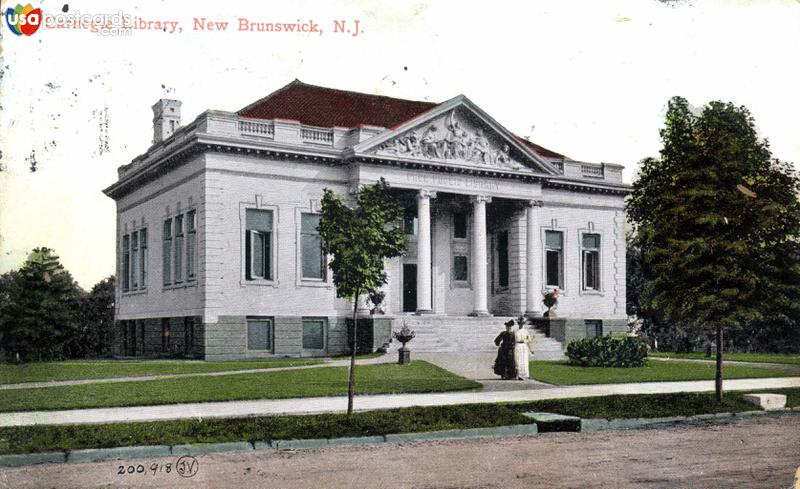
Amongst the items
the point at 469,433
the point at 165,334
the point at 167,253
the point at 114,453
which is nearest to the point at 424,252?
the point at 167,253

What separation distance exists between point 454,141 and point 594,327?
12376 millimetres

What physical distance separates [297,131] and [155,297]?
9281 millimetres

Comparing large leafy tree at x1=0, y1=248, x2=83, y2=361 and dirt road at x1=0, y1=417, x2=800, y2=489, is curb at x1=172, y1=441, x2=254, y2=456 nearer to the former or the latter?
dirt road at x1=0, y1=417, x2=800, y2=489

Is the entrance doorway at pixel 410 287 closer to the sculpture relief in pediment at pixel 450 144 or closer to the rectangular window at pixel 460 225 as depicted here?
the rectangular window at pixel 460 225

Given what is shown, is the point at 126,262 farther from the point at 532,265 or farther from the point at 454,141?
the point at 532,265

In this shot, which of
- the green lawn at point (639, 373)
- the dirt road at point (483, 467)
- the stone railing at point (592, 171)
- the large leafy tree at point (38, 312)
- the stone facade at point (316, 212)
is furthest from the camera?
the stone railing at point (592, 171)

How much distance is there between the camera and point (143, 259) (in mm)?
38719

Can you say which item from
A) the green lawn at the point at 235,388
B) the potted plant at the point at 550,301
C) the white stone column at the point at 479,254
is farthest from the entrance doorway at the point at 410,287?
the green lawn at the point at 235,388

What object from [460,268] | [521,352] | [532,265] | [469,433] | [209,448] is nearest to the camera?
[209,448]

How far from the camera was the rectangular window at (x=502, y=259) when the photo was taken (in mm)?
43281

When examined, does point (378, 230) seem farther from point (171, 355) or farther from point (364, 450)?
point (171, 355)

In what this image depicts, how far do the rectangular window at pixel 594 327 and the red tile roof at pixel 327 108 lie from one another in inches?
526

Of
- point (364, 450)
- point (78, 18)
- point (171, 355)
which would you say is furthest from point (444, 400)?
point (171, 355)

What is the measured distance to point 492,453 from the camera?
13.3 m
